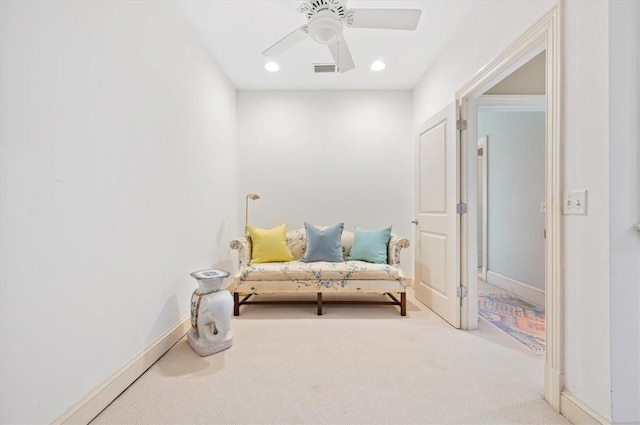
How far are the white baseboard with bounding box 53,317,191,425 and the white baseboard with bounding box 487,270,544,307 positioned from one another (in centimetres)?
361

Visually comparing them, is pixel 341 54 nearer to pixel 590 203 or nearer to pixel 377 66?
pixel 377 66

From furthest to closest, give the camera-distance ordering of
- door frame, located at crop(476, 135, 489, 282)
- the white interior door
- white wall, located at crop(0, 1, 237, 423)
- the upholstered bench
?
door frame, located at crop(476, 135, 489, 282) → the upholstered bench → the white interior door → white wall, located at crop(0, 1, 237, 423)

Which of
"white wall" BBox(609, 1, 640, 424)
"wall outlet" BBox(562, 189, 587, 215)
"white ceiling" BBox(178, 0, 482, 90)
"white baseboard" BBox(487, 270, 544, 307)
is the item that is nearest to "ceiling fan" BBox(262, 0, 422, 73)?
"white ceiling" BBox(178, 0, 482, 90)

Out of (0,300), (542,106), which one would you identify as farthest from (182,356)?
(542,106)

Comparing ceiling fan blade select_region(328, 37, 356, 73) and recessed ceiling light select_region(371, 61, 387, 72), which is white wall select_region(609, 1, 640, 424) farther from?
recessed ceiling light select_region(371, 61, 387, 72)

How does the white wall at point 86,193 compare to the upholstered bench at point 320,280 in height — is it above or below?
above

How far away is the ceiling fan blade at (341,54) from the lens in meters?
2.06

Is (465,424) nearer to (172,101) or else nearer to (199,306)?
(199,306)

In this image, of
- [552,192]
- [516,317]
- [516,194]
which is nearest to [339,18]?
[552,192]

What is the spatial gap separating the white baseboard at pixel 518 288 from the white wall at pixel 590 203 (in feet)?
7.03

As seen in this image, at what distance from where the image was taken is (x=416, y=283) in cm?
336

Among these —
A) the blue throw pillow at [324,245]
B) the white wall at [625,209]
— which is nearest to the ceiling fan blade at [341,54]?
the white wall at [625,209]

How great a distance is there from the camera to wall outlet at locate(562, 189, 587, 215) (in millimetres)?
1330

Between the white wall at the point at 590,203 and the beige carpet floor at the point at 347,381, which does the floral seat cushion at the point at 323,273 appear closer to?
the beige carpet floor at the point at 347,381
